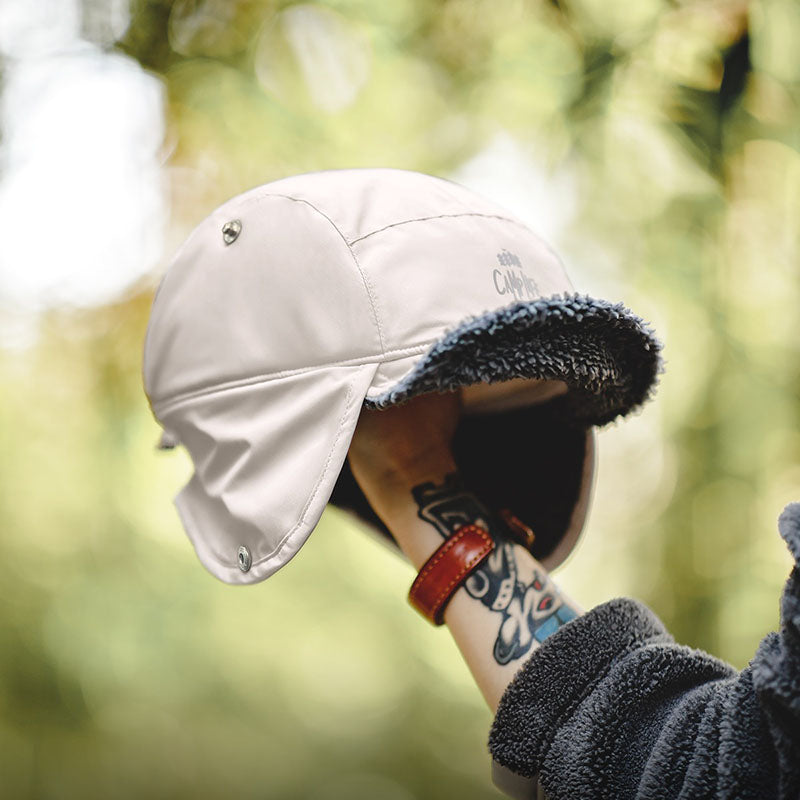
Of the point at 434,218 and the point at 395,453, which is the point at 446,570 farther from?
the point at 434,218

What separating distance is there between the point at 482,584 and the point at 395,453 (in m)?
0.12

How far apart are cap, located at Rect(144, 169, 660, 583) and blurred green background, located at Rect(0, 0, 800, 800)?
47.4 inches

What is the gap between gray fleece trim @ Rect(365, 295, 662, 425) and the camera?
0.48 m

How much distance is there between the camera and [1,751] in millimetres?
1988

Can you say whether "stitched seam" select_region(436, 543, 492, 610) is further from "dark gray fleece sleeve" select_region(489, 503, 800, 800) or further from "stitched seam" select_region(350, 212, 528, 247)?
"stitched seam" select_region(350, 212, 528, 247)

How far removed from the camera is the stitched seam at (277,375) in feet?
1.77

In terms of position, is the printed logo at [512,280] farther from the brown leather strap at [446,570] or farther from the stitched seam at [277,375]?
the brown leather strap at [446,570]

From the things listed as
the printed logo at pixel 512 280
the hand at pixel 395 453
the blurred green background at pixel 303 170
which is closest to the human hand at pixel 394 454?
the hand at pixel 395 453

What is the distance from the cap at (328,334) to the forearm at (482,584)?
71 mm

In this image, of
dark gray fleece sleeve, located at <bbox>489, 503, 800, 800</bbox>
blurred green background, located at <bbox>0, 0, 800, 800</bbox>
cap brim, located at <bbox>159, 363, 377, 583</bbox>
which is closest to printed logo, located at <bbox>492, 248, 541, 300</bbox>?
cap brim, located at <bbox>159, 363, 377, 583</bbox>

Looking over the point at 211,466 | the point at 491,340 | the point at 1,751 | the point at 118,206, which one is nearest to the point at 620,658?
the point at 491,340

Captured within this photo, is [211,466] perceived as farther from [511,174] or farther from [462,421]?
[511,174]

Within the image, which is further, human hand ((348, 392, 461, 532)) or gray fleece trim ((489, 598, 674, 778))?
human hand ((348, 392, 461, 532))

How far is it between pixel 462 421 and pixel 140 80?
1571 mm
